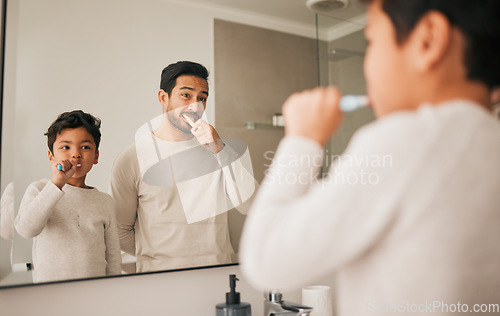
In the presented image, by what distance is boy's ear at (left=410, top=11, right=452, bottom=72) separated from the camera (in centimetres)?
39

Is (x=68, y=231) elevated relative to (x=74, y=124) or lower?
lower

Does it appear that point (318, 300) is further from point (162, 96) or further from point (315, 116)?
point (315, 116)

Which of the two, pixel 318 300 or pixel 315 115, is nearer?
pixel 315 115

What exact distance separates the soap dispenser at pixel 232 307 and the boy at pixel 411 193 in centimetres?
69

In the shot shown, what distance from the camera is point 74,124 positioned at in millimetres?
987

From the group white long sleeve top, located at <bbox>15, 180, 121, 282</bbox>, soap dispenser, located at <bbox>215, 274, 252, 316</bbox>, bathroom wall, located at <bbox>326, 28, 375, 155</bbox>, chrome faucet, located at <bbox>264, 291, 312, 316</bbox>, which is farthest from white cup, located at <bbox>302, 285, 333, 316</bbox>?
white long sleeve top, located at <bbox>15, 180, 121, 282</bbox>

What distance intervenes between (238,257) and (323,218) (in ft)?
2.92

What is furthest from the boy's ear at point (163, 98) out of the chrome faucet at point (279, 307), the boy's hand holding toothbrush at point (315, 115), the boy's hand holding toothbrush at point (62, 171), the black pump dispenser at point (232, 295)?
the boy's hand holding toothbrush at point (315, 115)

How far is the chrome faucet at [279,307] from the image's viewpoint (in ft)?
3.73

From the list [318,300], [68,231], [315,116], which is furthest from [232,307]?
[315,116]

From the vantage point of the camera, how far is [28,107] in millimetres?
952

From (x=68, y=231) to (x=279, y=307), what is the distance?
1.84 ft

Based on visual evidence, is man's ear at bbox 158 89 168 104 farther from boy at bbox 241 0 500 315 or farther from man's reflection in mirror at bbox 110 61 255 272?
boy at bbox 241 0 500 315

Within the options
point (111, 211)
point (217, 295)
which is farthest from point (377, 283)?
point (217, 295)
